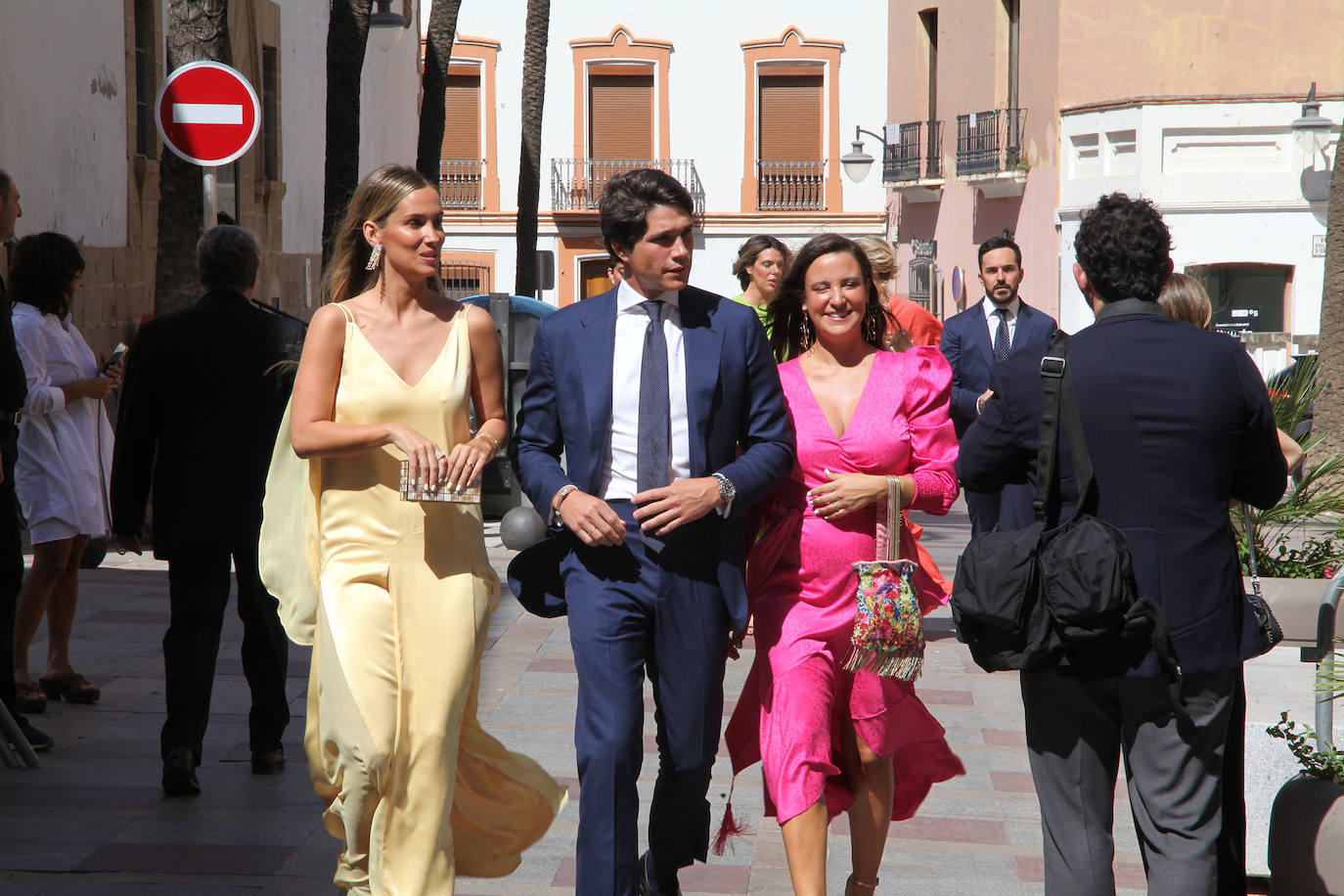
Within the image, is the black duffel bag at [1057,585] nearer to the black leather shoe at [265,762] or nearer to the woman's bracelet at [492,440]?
the woman's bracelet at [492,440]

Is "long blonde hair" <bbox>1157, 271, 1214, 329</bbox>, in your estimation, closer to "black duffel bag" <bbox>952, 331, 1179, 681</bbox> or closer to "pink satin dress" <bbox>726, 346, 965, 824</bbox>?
"pink satin dress" <bbox>726, 346, 965, 824</bbox>

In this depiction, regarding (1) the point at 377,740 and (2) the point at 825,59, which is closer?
(1) the point at 377,740

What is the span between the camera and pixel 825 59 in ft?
143

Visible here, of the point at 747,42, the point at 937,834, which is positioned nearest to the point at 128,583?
the point at 937,834

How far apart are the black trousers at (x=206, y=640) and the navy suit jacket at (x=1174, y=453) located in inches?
127

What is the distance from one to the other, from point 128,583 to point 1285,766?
7.59m

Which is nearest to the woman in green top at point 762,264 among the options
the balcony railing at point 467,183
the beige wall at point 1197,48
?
the beige wall at point 1197,48

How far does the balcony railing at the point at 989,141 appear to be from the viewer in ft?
96.5

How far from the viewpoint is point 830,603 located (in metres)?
4.66

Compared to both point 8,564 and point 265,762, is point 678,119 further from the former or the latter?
point 265,762

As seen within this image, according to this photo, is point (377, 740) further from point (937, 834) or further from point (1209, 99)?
point (1209, 99)

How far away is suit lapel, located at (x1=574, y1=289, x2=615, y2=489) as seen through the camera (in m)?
4.50

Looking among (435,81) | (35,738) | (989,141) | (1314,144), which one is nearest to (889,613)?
(35,738)

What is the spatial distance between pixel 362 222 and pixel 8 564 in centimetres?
275
